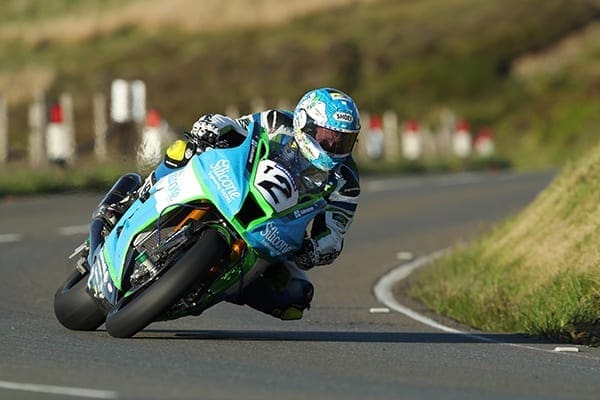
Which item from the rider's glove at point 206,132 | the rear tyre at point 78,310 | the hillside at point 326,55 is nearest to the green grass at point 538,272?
the rider's glove at point 206,132

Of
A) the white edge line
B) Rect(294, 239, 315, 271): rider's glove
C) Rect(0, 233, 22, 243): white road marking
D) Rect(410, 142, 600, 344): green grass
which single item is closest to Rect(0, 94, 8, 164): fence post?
Rect(0, 233, 22, 243): white road marking

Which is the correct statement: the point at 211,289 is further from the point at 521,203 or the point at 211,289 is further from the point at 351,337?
the point at 521,203

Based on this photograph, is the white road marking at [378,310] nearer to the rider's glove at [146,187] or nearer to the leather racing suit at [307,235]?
the leather racing suit at [307,235]

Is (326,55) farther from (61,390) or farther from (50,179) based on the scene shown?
(61,390)

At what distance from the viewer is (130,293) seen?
31.9ft

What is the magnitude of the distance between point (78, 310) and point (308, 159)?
178 cm

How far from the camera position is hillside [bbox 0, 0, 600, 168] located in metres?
58.7

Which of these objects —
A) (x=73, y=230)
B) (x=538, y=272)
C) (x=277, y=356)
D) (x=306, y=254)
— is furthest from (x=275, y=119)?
(x=73, y=230)

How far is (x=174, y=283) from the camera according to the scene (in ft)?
30.6

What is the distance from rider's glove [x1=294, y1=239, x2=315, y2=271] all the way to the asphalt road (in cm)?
52

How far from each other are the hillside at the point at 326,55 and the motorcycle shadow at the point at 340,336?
38.4 m

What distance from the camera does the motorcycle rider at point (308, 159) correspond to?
384 inches

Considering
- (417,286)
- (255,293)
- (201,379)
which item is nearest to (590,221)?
(417,286)

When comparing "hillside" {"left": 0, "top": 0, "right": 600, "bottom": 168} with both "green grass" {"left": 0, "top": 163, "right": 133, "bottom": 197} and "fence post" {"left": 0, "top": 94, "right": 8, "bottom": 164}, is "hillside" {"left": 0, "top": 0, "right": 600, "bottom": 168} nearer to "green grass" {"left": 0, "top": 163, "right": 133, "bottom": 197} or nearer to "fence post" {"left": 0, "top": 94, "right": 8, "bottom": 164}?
"fence post" {"left": 0, "top": 94, "right": 8, "bottom": 164}
